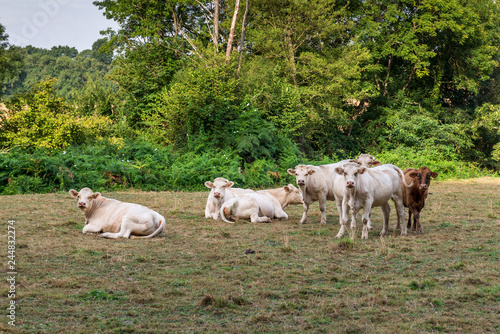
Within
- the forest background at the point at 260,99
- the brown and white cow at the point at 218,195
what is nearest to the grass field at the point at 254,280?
the brown and white cow at the point at 218,195

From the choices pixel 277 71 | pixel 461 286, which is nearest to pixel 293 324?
pixel 461 286

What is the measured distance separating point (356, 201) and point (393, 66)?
25.3m

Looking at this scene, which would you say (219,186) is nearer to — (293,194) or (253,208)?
(253,208)

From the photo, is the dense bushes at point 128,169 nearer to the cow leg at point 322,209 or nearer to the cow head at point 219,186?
the cow head at point 219,186

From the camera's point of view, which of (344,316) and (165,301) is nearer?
(344,316)

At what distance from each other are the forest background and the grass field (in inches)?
287

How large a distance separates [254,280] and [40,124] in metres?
16.3

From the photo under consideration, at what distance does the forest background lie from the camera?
18172mm

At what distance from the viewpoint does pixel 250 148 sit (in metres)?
19.4

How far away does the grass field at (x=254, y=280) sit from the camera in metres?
4.90

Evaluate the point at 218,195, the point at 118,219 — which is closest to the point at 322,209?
the point at 218,195

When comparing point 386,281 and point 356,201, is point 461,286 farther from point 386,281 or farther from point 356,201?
point 356,201

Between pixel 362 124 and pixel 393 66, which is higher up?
pixel 393 66

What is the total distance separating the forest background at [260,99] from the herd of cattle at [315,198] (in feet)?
19.1
